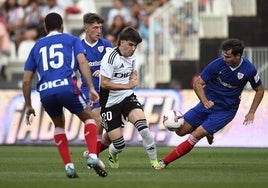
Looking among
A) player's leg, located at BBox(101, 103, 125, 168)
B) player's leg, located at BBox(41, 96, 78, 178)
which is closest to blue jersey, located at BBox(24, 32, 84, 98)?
player's leg, located at BBox(41, 96, 78, 178)

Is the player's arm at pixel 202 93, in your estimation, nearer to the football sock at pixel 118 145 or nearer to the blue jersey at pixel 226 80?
the blue jersey at pixel 226 80

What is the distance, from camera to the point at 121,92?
16.3 m

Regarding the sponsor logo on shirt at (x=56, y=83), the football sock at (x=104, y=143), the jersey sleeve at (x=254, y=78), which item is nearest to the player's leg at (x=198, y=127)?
the jersey sleeve at (x=254, y=78)

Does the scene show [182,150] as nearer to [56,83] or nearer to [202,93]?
[202,93]

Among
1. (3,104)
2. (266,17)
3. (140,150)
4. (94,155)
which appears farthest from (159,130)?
(94,155)

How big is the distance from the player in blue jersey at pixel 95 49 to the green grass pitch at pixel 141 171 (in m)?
0.81

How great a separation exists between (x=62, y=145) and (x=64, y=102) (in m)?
0.61

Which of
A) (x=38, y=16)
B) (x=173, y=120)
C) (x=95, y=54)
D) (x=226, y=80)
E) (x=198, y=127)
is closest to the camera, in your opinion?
(x=198, y=127)

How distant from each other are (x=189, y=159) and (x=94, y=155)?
5295 mm

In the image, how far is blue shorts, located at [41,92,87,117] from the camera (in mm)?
13969

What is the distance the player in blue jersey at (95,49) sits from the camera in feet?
56.7

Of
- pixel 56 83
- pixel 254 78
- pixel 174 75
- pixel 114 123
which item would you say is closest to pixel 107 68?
pixel 114 123

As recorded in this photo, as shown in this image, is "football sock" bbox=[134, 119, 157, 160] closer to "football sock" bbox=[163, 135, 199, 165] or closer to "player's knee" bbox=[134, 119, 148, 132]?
"player's knee" bbox=[134, 119, 148, 132]

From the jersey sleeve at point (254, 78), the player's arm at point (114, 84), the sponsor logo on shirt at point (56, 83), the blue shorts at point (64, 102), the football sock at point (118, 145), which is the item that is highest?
the sponsor logo on shirt at point (56, 83)
